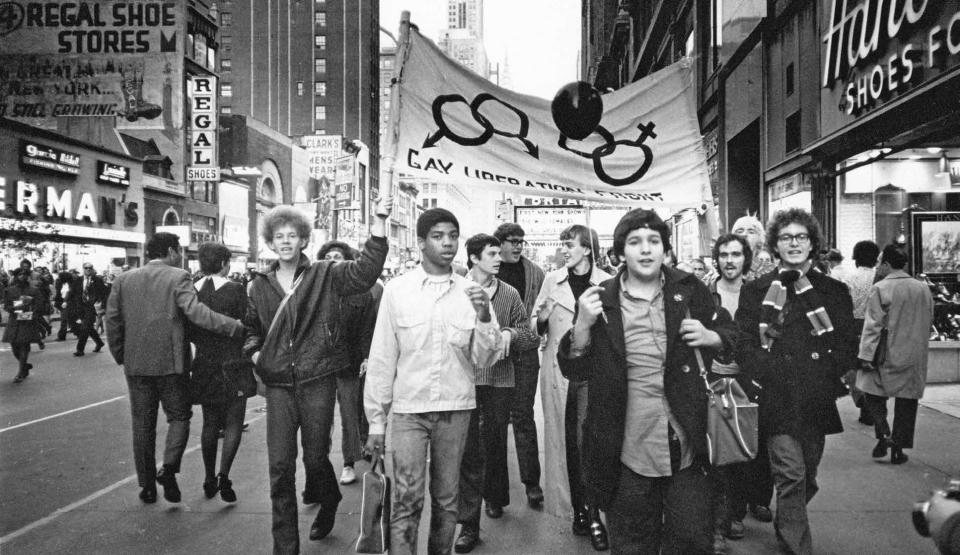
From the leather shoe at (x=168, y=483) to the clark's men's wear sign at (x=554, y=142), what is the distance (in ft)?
9.80

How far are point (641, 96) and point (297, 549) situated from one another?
4345 millimetres

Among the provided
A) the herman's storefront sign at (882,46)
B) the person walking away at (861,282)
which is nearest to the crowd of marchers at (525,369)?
the person walking away at (861,282)

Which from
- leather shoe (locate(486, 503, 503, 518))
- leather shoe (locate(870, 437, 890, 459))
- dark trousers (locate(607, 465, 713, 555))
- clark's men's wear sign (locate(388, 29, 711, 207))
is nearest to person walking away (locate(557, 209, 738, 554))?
dark trousers (locate(607, 465, 713, 555))

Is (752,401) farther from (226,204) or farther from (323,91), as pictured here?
(323,91)

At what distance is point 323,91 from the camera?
90812mm

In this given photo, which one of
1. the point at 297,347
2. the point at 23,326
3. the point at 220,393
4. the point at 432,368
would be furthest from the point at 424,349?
the point at 23,326

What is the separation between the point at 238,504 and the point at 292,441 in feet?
5.18

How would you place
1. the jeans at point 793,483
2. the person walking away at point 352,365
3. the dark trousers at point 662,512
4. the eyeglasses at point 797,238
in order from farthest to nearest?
1. the person walking away at point 352,365
2. the eyeglasses at point 797,238
3. the jeans at point 793,483
4. the dark trousers at point 662,512

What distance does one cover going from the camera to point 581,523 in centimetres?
455

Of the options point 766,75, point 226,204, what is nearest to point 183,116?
point 226,204

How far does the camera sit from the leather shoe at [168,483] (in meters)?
5.06

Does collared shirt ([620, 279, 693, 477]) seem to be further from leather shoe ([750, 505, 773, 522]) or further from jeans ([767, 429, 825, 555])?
leather shoe ([750, 505, 773, 522])

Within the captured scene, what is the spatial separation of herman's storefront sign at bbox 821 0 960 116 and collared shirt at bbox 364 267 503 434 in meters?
6.50

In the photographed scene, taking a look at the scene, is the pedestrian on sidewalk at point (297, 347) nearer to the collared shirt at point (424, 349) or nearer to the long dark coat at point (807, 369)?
the collared shirt at point (424, 349)
